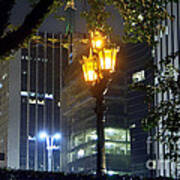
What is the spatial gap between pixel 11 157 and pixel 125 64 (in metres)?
55.1

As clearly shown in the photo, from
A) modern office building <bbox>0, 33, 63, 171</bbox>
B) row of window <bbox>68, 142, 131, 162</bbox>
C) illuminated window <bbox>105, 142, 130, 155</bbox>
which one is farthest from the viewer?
modern office building <bbox>0, 33, 63, 171</bbox>

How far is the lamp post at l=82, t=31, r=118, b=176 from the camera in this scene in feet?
53.0

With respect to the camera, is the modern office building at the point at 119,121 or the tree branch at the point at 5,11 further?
the modern office building at the point at 119,121

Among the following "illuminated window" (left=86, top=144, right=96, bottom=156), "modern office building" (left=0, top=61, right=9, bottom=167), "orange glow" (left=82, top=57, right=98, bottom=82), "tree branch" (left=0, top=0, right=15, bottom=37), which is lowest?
"tree branch" (left=0, top=0, right=15, bottom=37)

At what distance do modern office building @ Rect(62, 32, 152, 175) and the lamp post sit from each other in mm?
125758

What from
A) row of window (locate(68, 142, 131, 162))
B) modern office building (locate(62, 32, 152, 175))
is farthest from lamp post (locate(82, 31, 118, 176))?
row of window (locate(68, 142, 131, 162))

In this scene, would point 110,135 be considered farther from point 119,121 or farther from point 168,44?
point 168,44

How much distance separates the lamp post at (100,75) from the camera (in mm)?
16156

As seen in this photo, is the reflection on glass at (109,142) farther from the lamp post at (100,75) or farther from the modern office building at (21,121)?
the lamp post at (100,75)

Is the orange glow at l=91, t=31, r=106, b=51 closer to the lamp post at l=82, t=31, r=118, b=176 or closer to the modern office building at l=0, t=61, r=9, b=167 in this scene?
the lamp post at l=82, t=31, r=118, b=176

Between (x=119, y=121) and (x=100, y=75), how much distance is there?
133614mm

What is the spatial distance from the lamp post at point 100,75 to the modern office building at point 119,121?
4951 inches

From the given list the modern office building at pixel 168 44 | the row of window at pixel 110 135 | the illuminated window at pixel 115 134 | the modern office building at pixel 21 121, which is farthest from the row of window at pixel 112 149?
the modern office building at pixel 21 121

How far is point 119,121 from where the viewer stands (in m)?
150
